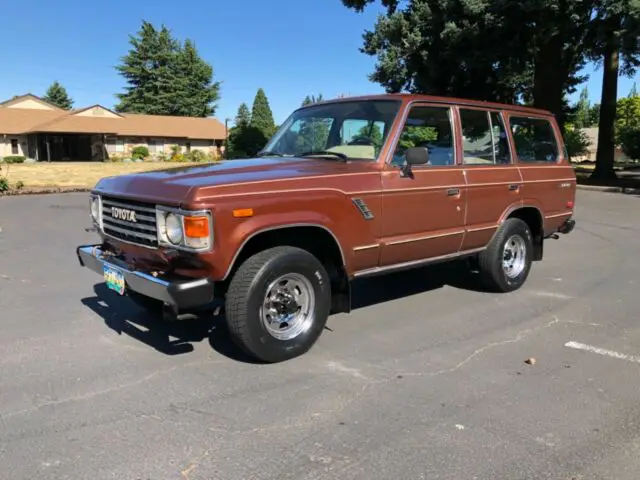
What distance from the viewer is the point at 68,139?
52875 mm

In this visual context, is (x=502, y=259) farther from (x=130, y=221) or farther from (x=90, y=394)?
(x=90, y=394)

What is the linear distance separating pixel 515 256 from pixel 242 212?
3.86 metres

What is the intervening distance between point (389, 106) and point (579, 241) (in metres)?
6.43

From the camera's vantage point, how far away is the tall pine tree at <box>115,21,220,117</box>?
72.4 metres

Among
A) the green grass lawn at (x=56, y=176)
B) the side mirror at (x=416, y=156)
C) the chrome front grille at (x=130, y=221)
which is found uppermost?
the side mirror at (x=416, y=156)

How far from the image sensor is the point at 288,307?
448 centimetres

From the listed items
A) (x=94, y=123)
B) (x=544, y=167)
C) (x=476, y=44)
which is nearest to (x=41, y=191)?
(x=476, y=44)

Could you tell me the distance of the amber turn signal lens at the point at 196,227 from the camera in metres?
3.92

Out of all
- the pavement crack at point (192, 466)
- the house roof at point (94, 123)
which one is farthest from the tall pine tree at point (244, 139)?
the pavement crack at point (192, 466)

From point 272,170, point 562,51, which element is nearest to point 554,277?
point 272,170

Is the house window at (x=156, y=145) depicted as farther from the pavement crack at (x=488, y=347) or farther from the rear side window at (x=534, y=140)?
the pavement crack at (x=488, y=347)

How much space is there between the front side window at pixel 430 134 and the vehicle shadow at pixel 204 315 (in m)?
1.66

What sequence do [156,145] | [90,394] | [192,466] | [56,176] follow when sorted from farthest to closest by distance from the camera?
[156,145]
[56,176]
[90,394]
[192,466]

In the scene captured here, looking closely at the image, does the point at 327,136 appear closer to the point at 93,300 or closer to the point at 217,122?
the point at 93,300
